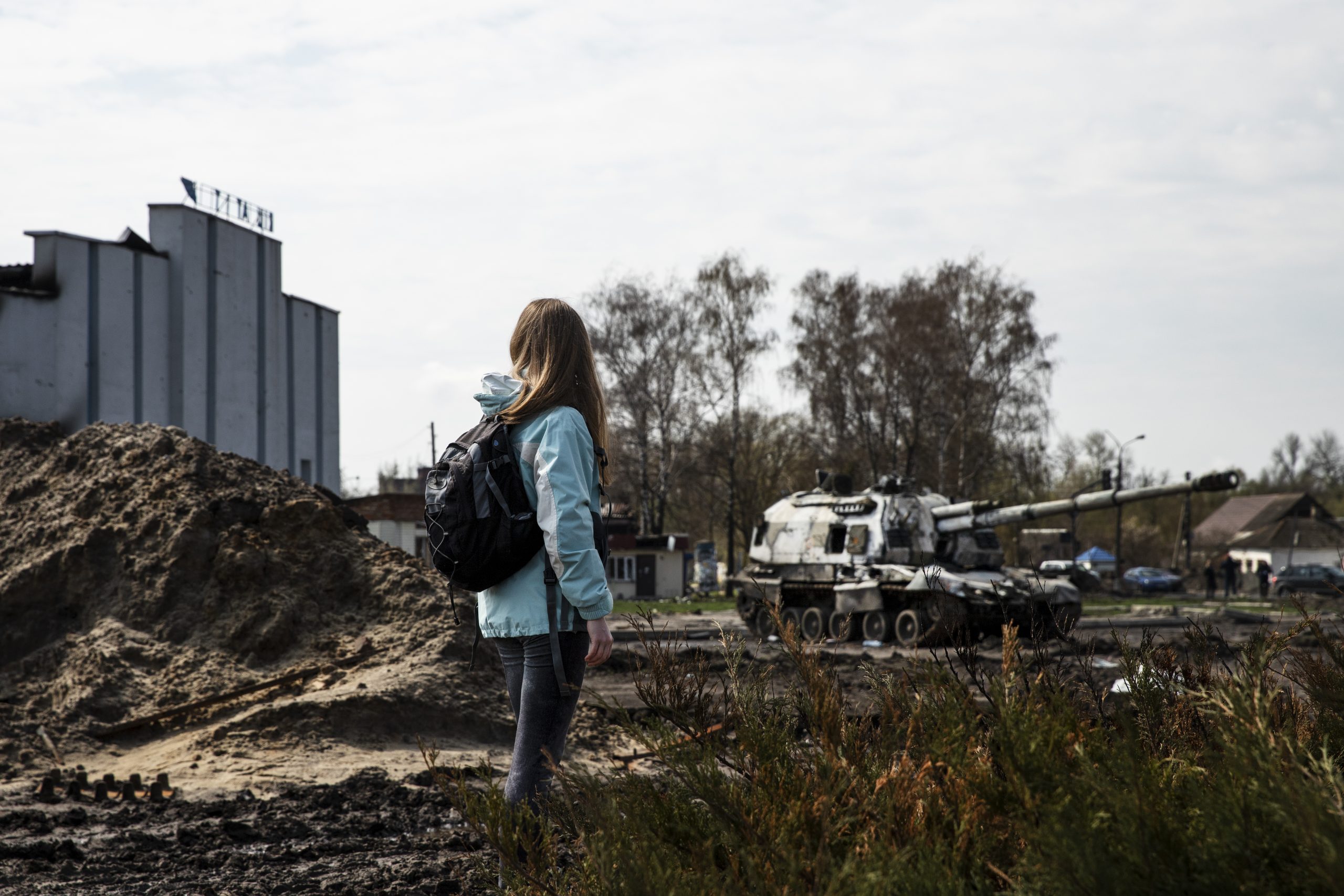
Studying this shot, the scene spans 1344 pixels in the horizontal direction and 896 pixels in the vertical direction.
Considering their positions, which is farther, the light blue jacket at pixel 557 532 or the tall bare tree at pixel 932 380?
the tall bare tree at pixel 932 380

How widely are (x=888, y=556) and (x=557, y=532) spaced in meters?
17.1

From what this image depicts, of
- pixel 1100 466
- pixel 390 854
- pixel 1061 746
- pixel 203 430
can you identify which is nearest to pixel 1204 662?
pixel 1061 746

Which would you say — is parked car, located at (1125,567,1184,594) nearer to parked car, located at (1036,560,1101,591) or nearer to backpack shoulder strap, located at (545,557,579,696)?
parked car, located at (1036,560,1101,591)

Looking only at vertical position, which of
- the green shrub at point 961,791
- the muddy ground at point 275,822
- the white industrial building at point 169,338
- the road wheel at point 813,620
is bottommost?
the road wheel at point 813,620

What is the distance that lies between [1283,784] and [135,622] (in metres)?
9.51

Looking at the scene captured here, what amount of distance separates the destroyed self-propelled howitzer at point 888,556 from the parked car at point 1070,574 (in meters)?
0.57

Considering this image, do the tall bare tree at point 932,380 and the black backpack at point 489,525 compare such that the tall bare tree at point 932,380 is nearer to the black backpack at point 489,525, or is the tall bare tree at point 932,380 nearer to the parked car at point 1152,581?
the parked car at point 1152,581

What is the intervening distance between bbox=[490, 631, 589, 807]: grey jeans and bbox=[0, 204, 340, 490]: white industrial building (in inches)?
597

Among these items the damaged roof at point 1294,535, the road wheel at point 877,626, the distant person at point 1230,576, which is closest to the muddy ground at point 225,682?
the road wheel at point 877,626

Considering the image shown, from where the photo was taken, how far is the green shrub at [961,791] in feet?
6.36

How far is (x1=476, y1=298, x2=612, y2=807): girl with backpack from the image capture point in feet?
11.2

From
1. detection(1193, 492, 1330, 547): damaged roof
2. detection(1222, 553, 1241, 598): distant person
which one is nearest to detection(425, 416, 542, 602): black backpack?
detection(1222, 553, 1241, 598): distant person

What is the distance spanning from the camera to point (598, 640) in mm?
3443

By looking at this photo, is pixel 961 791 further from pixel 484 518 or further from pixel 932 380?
pixel 932 380
